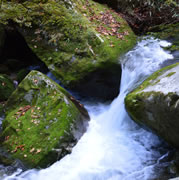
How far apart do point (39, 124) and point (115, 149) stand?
1.94 meters

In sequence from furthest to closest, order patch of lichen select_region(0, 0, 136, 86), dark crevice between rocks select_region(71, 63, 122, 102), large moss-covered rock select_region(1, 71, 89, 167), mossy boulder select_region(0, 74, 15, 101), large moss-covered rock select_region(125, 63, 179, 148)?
mossy boulder select_region(0, 74, 15, 101) < patch of lichen select_region(0, 0, 136, 86) < dark crevice between rocks select_region(71, 63, 122, 102) < large moss-covered rock select_region(1, 71, 89, 167) < large moss-covered rock select_region(125, 63, 179, 148)

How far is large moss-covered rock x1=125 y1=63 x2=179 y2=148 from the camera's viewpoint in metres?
3.26

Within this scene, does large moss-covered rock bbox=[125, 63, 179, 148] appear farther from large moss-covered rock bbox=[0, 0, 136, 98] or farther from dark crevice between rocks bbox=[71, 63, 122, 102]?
large moss-covered rock bbox=[0, 0, 136, 98]

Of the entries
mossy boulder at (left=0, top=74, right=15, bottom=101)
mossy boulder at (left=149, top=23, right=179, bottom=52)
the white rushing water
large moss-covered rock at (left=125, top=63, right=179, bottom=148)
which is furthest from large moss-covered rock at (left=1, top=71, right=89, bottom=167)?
mossy boulder at (left=149, top=23, right=179, bottom=52)

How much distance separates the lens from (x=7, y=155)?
4.17 metres

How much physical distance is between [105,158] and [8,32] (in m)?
7.17

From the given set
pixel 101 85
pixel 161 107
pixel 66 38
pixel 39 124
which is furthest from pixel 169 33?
pixel 39 124

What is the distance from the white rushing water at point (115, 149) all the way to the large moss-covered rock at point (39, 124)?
0.24 m

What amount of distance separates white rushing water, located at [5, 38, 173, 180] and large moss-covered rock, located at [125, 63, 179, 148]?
25.4 inches

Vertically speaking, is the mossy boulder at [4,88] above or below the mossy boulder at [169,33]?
below

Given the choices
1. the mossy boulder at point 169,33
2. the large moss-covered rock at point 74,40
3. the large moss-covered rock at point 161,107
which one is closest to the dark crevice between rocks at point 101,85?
the large moss-covered rock at point 74,40

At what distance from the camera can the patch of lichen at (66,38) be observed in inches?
250

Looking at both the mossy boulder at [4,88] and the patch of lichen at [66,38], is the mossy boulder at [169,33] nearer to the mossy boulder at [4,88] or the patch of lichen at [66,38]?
the patch of lichen at [66,38]

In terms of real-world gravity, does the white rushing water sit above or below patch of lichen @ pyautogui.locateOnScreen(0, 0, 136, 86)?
below
